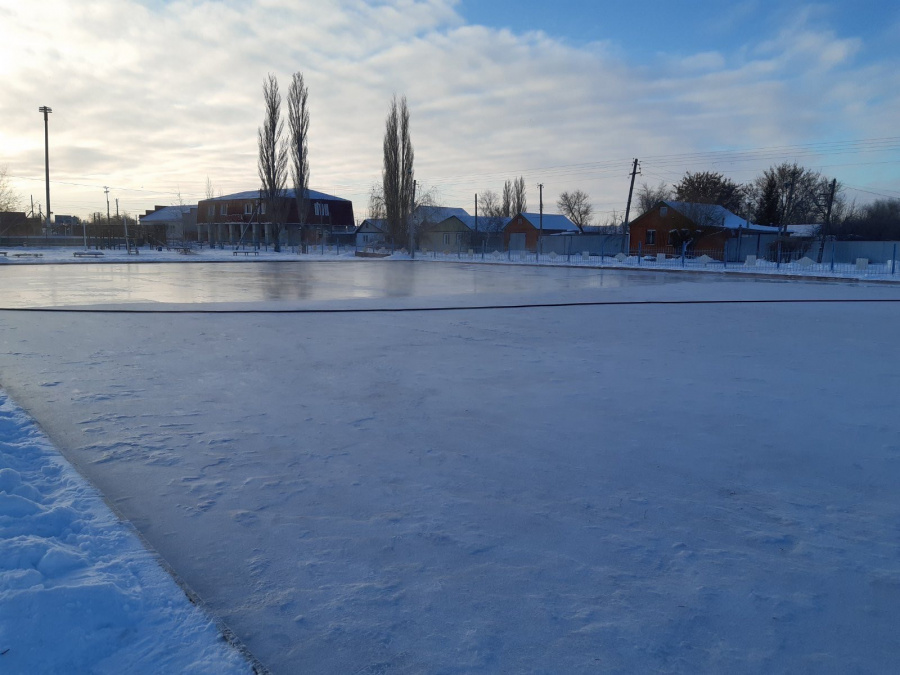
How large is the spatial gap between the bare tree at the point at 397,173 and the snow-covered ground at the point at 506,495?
50076 millimetres

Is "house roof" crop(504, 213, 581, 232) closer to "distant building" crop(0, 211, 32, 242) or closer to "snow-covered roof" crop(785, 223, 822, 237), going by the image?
"snow-covered roof" crop(785, 223, 822, 237)

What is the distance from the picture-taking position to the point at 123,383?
20.8 feet

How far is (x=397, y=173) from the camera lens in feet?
186

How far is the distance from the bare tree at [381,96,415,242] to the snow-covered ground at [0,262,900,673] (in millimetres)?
50076

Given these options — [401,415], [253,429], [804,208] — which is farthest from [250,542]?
[804,208]

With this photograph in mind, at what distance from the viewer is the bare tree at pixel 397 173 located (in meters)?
56.0

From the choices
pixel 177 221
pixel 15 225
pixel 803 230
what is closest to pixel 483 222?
pixel 803 230

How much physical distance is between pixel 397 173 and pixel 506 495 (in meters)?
55.2

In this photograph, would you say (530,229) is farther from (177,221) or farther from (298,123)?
(177,221)

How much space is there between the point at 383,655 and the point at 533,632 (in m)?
0.57

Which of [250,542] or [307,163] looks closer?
[250,542]

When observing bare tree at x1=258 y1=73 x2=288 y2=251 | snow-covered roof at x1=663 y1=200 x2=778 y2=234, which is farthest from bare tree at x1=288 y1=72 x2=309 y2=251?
snow-covered roof at x1=663 y1=200 x2=778 y2=234

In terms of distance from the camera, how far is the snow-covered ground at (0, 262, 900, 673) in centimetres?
247

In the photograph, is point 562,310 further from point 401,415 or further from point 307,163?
point 307,163
